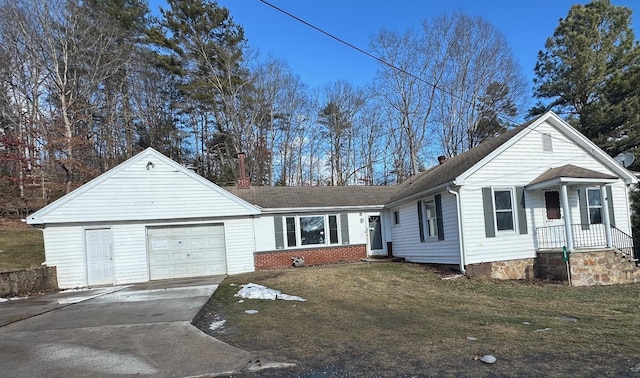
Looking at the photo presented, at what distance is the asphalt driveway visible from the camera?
4.69 metres

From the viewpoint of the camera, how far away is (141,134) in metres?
29.7

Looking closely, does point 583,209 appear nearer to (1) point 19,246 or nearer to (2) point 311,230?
(2) point 311,230

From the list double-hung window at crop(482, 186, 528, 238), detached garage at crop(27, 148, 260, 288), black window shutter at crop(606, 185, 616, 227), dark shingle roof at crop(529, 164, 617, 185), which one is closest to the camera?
dark shingle roof at crop(529, 164, 617, 185)

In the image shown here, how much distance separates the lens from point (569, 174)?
41.5 feet

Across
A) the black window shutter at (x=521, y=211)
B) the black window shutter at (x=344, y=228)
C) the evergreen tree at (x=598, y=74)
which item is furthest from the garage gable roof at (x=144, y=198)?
the evergreen tree at (x=598, y=74)

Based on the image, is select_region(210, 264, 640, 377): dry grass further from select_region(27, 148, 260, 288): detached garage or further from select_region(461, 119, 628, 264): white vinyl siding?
select_region(27, 148, 260, 288): detached garage

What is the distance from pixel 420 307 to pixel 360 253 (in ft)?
30.9

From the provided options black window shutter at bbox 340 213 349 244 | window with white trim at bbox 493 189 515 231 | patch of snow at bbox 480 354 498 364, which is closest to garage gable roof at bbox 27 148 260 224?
black window shutter at bbox 340 213 349 244

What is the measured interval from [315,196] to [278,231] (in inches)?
122

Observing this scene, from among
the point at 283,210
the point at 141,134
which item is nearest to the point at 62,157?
the point at 141,134

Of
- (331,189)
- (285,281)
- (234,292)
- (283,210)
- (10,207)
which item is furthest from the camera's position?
(10,207)

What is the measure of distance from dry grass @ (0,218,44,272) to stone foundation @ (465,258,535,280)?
15.1 m

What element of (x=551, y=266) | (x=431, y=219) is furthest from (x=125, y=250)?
(x=551, y=266)

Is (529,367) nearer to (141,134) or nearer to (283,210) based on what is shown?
(283,210)
